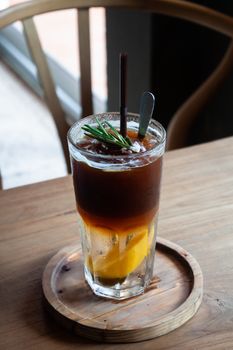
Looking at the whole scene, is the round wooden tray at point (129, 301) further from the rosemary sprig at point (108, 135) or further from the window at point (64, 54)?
the window at point (64, 54)

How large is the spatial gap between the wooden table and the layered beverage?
8cm

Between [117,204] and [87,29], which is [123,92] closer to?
[117,204]

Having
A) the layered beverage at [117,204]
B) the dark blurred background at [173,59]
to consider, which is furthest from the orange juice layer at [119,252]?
the dark blurred background at [173,59]

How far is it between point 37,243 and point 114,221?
165 millimetres

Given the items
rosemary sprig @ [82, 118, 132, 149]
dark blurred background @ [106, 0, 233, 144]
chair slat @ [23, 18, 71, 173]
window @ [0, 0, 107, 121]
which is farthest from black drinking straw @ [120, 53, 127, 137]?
window @ [0, 0, 107, 121]

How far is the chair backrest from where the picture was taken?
1170 mm

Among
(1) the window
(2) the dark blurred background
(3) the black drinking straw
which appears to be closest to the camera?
(3) the black drinking straw

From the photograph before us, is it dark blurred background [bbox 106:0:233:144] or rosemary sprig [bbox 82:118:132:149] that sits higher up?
rosemary sprig [bbox 82:118:132:149]

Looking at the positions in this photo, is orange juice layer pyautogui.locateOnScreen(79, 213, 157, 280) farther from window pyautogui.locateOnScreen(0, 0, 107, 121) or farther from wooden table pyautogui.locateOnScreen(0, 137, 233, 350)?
window pyautogui.locateOnScreen(0, 0, 107, 121)

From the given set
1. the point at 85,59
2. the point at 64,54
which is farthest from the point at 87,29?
the point at 64,54

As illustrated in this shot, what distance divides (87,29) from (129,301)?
698 millimetres

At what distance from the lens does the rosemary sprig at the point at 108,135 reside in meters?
0.67

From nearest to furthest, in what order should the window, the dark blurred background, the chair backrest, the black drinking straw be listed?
the black drinking straw → the chair backrest → the dark blurred background → the window

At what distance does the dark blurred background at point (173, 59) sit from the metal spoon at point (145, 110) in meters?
1.04
